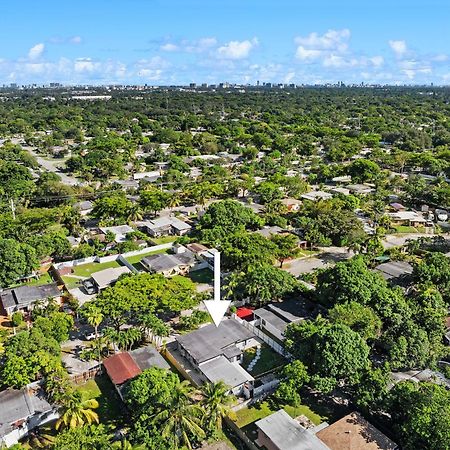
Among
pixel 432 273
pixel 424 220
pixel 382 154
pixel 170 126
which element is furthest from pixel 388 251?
pixel 170 126

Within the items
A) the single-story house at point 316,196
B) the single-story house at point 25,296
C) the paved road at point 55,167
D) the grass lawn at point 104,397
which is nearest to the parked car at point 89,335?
the grass lawn at point 104,397

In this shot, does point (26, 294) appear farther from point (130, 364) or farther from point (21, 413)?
point (21, 413)

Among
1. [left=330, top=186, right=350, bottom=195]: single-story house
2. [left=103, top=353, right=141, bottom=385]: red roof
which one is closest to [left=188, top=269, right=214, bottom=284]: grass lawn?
[left=103, top=353, right=141, bottom=385]: red roof

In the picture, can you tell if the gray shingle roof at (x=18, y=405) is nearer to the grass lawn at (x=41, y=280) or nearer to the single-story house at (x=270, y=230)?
the grass lawn at (x=41, y=280)

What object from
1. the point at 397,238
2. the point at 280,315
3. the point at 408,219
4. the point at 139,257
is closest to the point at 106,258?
the point at 139,257

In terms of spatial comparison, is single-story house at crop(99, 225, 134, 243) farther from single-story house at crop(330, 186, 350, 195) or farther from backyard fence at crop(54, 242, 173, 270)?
single-story house at crop(330, 186, 350, 195)
